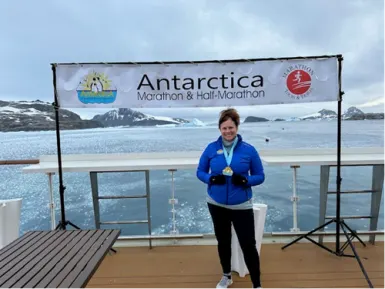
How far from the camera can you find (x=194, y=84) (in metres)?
2.51

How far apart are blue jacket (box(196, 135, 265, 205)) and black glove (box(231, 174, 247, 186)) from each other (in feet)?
0.11

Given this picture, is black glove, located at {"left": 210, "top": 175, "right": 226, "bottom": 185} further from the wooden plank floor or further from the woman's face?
the wooden plank floor

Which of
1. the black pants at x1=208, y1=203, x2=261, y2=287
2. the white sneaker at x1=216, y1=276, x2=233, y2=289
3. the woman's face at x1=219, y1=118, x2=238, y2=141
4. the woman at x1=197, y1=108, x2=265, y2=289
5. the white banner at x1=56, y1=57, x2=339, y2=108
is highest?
the white banner at x1=56, y1=57, x2=339, y2=108

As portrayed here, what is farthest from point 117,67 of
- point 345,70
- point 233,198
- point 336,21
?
point 336,21

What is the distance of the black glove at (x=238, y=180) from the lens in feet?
5.72

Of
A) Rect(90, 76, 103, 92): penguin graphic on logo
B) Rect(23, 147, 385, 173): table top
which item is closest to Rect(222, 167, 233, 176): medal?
Rect(23, 147, 385, 173): table top

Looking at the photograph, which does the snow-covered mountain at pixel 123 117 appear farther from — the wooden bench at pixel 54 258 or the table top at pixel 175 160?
the wooden bench at pixel 54 258

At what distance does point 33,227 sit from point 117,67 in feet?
12.2

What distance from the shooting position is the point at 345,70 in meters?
2.46

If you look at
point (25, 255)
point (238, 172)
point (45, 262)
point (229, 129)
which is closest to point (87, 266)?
point (45, 262)

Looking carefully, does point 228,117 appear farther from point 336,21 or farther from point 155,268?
point 336,21

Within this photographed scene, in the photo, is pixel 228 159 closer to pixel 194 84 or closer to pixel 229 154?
pixel 229 154

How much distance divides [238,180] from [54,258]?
1175 mm

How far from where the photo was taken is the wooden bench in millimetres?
1104
